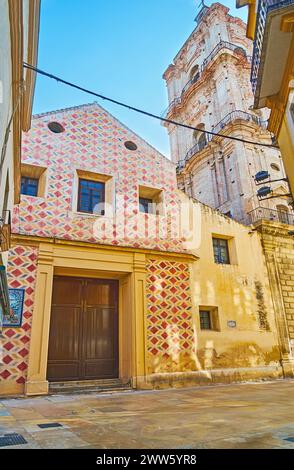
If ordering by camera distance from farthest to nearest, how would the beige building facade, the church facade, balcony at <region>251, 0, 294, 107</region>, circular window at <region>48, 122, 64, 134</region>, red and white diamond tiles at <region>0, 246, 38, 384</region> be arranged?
circular window at <region>48, 122, 64, 134</region> < the church facade < red and white diamond tiles at <region>0, 246, 38, 384</region> < balcony at <region>251, 0, 294, 107</region> < the beige building facade

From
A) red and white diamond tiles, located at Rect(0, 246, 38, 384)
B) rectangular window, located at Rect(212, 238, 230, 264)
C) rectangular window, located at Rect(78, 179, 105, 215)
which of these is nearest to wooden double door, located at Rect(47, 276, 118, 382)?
red and white diamond tiles, located at Rect(0, 246, 38, 384)

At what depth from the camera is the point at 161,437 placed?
125 inches

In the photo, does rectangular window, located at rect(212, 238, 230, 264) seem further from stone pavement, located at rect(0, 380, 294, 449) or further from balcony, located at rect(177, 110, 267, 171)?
balcony, located at rect(177, 110, 267, 171)

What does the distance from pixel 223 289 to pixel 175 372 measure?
3.20 meters

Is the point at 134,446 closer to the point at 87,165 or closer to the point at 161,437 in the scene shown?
the point at 161,437

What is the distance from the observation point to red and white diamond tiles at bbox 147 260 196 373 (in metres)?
9.05

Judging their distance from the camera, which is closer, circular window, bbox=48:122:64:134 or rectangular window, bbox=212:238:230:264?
circular window, bbox=48:122:64:134

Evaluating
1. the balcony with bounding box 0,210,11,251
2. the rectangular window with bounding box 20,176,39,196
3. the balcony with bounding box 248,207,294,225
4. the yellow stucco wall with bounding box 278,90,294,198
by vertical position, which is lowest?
the balcony with bounding box 0,210,11,251

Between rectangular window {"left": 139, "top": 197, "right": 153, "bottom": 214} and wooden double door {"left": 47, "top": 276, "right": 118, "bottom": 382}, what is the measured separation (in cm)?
268

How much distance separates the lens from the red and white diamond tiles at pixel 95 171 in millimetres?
8922

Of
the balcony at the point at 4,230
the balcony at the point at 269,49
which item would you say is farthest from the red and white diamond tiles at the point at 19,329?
the balcony at the point at 269,49

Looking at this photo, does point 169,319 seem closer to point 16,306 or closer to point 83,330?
point 83,330

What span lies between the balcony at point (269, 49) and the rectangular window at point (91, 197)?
16.8ft

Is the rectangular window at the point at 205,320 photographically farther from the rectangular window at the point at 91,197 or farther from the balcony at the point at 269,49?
the balcony at the point at 269,49
